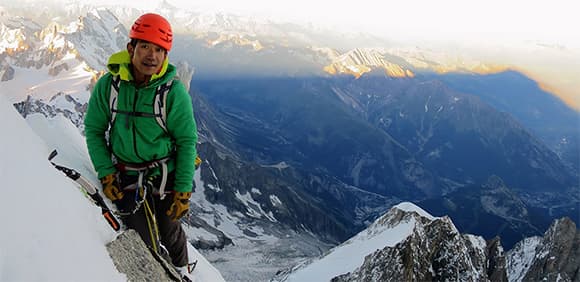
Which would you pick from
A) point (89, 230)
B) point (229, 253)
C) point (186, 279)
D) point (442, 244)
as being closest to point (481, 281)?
point (442, 244)

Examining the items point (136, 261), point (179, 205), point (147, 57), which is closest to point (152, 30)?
point (147, 57)

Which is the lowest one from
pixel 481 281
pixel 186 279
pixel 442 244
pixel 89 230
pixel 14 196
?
pixel 481 281

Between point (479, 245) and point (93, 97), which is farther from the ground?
point (93, 97)

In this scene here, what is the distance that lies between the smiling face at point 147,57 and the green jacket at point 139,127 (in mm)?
147

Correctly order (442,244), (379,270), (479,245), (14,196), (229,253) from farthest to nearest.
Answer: (229,253) < (479,245) < (442,244) < (379,270) < (14,196)

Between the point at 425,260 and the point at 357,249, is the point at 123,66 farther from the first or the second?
the point at 357,249

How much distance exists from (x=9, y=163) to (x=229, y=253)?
174m

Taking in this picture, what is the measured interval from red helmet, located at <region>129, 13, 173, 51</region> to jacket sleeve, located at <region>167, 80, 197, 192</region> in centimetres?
84

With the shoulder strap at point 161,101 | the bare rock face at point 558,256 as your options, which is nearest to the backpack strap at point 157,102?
the shoulder strap at point 161,101

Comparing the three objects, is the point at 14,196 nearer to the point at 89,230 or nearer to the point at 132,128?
the point at 89,230

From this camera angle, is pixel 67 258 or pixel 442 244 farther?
pixel 442 244

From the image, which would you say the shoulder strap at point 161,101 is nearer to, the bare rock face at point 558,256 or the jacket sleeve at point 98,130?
the jacket sleeve at point 98,130

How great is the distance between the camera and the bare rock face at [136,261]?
7.21m

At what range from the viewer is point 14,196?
5.46 metres
